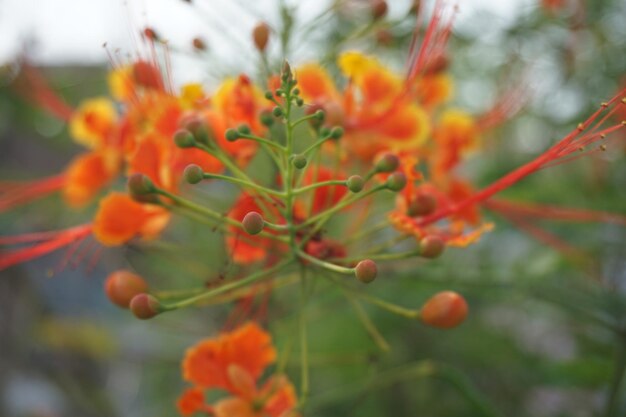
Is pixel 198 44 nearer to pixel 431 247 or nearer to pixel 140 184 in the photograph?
pixel 140 184

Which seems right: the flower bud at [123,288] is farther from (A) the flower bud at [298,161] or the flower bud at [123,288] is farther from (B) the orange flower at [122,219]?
(A) the flower bud at [298,161]

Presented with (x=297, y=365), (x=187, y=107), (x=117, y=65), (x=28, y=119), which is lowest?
(x=297, y=365)

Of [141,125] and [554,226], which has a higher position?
[141,125]

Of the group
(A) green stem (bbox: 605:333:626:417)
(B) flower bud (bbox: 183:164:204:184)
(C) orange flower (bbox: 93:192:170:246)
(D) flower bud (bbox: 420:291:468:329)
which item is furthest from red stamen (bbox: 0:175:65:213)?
(A) green stem (bbox: 605:333:626:417)

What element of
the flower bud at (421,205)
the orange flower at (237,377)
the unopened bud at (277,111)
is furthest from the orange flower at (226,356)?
the unopened bud at (277,111)

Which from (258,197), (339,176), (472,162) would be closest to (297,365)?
(339,176)

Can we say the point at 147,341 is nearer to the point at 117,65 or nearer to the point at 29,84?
the point at 29,84
